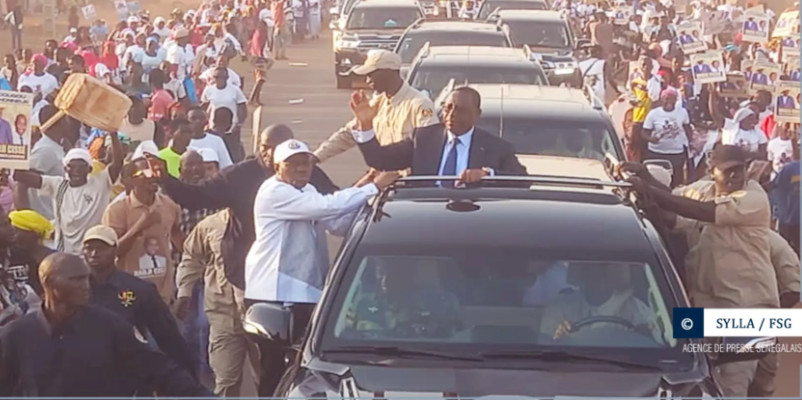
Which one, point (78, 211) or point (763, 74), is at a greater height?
point (78, 211)

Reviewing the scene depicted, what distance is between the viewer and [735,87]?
17.7m

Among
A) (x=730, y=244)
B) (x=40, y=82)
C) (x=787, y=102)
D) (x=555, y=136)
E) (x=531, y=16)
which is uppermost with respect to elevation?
(x=730, y=244)

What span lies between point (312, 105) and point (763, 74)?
1034cm

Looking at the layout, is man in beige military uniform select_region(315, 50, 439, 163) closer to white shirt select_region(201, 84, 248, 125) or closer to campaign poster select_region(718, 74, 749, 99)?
white shirt select_region(201, 84, 248, 125)

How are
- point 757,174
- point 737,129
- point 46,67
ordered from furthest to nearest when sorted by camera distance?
point 46,67, point 737,129, point 757,174

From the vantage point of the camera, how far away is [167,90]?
55.3ft

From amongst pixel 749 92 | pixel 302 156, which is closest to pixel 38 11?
pixel 749 92

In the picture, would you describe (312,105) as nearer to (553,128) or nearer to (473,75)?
(473,75)

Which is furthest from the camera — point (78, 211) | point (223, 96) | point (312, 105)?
point (312, 105)

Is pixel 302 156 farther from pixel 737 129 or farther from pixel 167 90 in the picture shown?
pixel 167 90

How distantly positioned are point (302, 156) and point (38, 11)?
4113cm

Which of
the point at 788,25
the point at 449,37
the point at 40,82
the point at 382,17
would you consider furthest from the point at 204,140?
the point at 382,17

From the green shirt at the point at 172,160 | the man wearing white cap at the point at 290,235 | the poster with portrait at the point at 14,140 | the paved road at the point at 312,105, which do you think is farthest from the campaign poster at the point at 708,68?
the man wearing white cap at the point at 290,235

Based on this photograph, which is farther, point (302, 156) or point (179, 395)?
point (302, 156)
